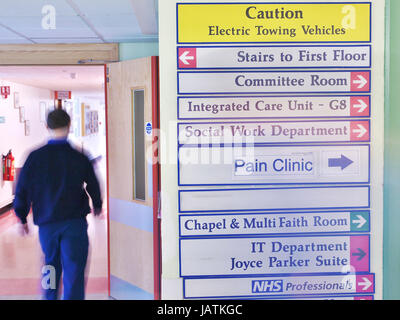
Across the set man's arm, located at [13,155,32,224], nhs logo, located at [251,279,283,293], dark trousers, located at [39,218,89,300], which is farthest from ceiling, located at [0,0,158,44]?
nhs logo, located at [251,279,283,293]

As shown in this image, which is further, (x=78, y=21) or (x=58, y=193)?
(x=78, y=21)

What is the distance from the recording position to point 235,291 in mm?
1127

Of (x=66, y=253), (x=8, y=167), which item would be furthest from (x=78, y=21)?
(x=8, y=167)

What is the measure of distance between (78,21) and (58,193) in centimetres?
129

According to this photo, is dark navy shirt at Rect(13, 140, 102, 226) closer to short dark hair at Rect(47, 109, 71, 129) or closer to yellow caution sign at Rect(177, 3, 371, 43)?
short dark hair at Rect(47, 109, 71, 129)

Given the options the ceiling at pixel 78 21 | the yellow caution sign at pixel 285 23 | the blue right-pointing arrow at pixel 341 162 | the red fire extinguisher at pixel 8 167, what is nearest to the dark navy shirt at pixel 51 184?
the ceiling at pixel 78 21

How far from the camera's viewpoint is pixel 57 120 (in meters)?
2.27

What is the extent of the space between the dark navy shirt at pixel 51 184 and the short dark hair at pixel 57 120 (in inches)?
3.9

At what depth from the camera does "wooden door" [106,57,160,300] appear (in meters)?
3.01

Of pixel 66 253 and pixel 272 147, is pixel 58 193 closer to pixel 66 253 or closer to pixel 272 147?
pixel 66 253

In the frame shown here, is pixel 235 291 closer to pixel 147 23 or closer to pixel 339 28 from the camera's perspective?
pixel 339 28

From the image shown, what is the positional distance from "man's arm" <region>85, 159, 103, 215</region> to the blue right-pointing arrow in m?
1.61
